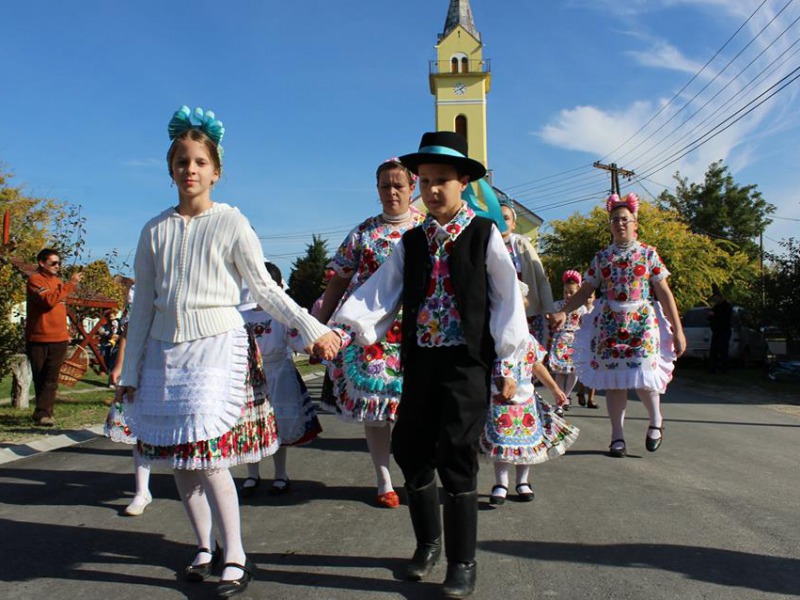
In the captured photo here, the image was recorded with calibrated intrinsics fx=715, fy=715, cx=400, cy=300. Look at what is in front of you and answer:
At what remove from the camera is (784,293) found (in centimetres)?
1562

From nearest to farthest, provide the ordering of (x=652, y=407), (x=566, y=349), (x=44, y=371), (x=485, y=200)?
(x=485, y=200)
(x=652, y=407)
(x=44, y=371)
(x=566, y=349)

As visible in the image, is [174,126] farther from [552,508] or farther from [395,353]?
[552,508]

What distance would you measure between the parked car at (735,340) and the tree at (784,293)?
2529 millimetres

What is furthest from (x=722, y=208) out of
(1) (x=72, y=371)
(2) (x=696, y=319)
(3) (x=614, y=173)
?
(1) (x=72, y=371)

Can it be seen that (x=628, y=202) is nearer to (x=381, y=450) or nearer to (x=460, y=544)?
(x=381, y=450)

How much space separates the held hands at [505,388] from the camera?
3266 mm

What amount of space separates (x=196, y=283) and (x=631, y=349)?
441 cm

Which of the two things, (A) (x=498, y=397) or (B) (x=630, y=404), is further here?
(B) (x=630, y=404)

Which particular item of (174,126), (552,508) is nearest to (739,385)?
(552,508)

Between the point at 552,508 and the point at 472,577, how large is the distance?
1.55 m

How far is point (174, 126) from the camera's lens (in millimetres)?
3562

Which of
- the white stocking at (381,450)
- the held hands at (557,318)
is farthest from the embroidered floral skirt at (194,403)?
the held hands at (557,318)

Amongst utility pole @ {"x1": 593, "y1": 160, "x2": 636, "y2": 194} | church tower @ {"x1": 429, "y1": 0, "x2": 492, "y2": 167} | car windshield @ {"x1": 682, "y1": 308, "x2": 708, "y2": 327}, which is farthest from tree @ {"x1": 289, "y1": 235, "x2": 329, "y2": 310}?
car windshield @ {"x1": 682, "y1": 308, "x2": 708, "y2": 327}

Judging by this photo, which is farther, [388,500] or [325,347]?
[388,500]
